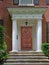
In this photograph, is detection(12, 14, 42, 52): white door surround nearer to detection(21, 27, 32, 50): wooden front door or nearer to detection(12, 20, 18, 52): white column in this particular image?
detection(12, 20, 18, 52): white column

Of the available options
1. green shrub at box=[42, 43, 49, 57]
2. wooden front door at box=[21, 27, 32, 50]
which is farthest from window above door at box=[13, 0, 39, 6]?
green shrub at box=[42, 43, 49, 57]

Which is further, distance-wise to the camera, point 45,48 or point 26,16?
point 26,16

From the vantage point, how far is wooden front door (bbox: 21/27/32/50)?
1852cm

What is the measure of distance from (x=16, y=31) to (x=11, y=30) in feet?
2.83

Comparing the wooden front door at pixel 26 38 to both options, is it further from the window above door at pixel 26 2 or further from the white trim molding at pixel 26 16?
the window above door at pixel 26 2

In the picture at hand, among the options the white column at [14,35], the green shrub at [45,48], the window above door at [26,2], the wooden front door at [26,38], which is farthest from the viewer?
the wooden front door at [26,38]

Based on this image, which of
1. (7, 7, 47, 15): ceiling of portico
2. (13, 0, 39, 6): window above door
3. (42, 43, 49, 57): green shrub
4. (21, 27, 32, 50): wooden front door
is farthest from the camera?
(21, 27, 32, 50): wooden front door

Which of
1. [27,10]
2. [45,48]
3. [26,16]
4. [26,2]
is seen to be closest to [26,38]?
[26,16]

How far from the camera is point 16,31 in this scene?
1730 cm

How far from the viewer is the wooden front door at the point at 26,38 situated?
729 inches

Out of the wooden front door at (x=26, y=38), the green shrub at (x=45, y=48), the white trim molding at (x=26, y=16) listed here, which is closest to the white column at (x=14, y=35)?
the white trim molding at (x=26, y=16)

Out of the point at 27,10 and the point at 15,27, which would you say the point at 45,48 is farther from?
the point at 27,10

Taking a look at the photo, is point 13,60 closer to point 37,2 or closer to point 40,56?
point 40,56

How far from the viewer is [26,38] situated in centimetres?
1858
